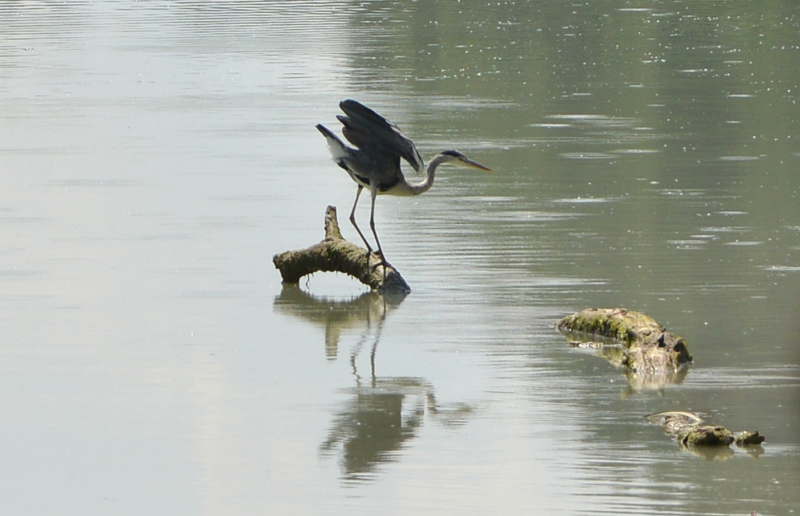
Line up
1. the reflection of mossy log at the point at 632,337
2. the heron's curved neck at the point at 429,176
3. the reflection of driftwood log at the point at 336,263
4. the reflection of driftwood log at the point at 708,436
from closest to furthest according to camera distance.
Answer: the reflection of driftwood log at the point at 708,436 → the reflection of mossy log at the point at 632,337 → the reflection of driftwood log at the point at 336,263 → the heron's curved neck at the point at 429,176

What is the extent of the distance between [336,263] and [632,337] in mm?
3106

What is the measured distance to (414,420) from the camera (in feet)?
29.5

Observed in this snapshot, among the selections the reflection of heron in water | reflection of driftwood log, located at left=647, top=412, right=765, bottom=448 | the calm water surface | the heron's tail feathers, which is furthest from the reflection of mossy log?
the heron's tail feathers

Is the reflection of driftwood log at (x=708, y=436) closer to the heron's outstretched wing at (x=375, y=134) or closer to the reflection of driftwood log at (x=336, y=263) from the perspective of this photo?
the reflection of driftwood log at (x=336, y=263)

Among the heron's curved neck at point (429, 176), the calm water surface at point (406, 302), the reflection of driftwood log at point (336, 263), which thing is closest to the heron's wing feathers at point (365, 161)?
the heron's curved neck at point (429, 176)

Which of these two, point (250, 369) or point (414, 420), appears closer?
point (414, 420)

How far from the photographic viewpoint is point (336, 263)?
12.5m

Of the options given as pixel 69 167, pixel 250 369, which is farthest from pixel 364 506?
pixel 69 167

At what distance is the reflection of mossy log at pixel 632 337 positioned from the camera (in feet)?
32.0

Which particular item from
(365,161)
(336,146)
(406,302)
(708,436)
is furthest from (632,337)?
(336,146)

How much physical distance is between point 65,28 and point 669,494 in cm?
3740

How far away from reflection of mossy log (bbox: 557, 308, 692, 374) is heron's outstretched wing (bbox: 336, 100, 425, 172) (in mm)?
2288

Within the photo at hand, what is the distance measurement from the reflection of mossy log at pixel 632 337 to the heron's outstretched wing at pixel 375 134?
2288mm

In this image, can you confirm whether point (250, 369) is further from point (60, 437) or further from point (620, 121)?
point (620, 121)
